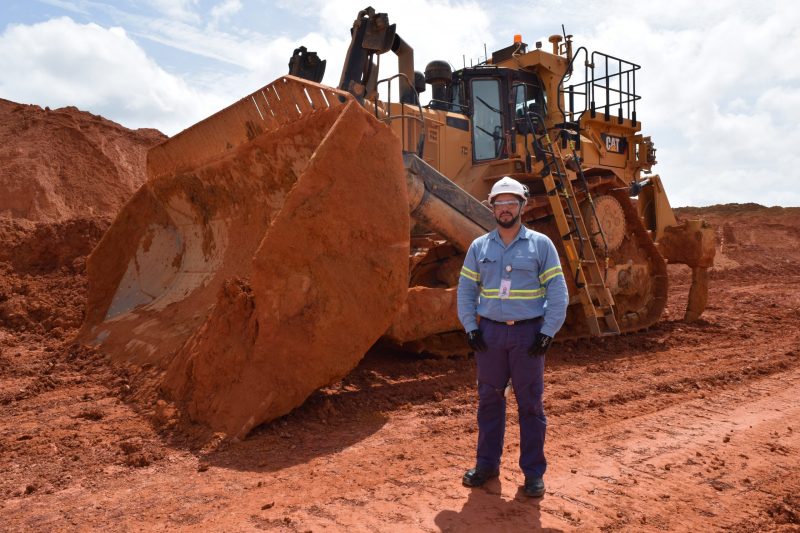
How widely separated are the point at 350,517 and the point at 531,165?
5926mm

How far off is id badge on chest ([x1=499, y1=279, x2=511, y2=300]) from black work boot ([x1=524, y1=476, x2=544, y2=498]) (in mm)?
908

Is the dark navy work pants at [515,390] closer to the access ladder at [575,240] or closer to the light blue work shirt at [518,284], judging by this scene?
the light blue work shirt at [518,284]

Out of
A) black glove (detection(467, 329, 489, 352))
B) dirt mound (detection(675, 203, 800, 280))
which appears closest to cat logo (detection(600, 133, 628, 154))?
black glove (detection(467, 329, 489, 352))

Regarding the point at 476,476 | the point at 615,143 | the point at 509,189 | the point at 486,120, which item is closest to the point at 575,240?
the point at 486,120

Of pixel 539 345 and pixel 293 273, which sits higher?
pixel 293 273

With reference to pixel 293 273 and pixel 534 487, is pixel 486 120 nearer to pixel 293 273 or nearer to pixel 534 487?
pixel 293 273

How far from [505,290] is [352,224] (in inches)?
51.4

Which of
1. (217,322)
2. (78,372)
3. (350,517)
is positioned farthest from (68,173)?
(350,517)

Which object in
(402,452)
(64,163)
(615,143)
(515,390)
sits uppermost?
(64,163)

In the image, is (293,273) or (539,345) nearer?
(539,345)

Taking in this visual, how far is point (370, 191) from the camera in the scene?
448 cm

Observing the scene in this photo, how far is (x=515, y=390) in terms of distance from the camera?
3.48 meters

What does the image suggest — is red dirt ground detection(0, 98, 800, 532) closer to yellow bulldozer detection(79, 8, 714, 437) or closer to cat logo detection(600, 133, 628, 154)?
yellow bulldozer detection(79, 8, 714, 437)

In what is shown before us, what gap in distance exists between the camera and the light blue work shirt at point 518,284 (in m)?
3.42
